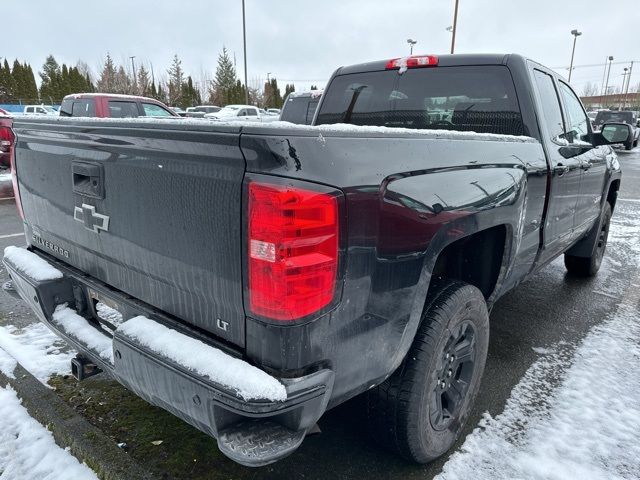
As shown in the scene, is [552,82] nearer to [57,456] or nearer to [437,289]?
[437,289]

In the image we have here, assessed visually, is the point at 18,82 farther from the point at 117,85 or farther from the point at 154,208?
the point at 154,208

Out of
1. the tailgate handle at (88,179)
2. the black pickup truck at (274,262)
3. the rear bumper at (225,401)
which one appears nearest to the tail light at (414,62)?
the black pickup truck at (274,262)

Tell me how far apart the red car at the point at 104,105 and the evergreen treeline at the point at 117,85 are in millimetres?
24405

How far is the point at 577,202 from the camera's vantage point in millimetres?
3787

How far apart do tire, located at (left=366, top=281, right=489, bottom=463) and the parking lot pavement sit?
5.4 inches

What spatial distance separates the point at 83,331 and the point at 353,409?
1.34m

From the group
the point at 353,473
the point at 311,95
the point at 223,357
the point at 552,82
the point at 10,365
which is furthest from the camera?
the point at 311,95

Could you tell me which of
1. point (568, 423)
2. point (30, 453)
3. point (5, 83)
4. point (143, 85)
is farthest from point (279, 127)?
point (143, 85)

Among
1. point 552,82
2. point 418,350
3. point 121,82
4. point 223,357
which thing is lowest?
point 418,350

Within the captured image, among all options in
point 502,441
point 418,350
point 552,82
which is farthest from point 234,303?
point 552,82

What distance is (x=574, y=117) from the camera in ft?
13.3

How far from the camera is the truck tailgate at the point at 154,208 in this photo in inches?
62.1

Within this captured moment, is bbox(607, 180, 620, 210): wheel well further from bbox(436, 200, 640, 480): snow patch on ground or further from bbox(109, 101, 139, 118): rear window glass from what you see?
bbox(109, 101, 139, 118): rear window glass

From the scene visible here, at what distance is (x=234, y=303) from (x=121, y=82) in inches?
2274
